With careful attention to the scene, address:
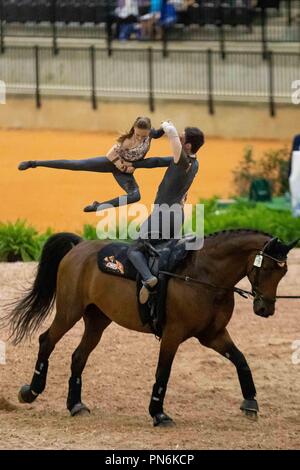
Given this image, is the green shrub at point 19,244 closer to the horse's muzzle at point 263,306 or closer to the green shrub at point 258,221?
the green shrub at point 258,221

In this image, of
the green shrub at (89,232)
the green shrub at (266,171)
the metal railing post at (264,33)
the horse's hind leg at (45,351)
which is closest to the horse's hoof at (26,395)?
the horse's hind leg at (45,351)

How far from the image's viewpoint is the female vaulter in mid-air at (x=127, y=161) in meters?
12.8

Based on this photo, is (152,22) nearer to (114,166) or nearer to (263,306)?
(114,166)

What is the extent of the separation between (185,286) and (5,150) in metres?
18.1

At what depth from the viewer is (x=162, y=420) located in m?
13.0

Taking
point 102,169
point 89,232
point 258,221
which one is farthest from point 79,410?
point 258,221

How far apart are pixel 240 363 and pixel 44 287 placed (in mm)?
2137

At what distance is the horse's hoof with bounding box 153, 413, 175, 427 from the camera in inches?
510

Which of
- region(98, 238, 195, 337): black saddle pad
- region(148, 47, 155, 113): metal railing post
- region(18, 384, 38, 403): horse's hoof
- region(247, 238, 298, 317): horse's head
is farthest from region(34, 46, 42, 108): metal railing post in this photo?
region(247, 238, 298, 317): horse's head

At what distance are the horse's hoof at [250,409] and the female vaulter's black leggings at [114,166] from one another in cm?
196

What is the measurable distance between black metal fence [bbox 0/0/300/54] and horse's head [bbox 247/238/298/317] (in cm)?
1876

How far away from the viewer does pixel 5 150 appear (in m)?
Result: 30.7
